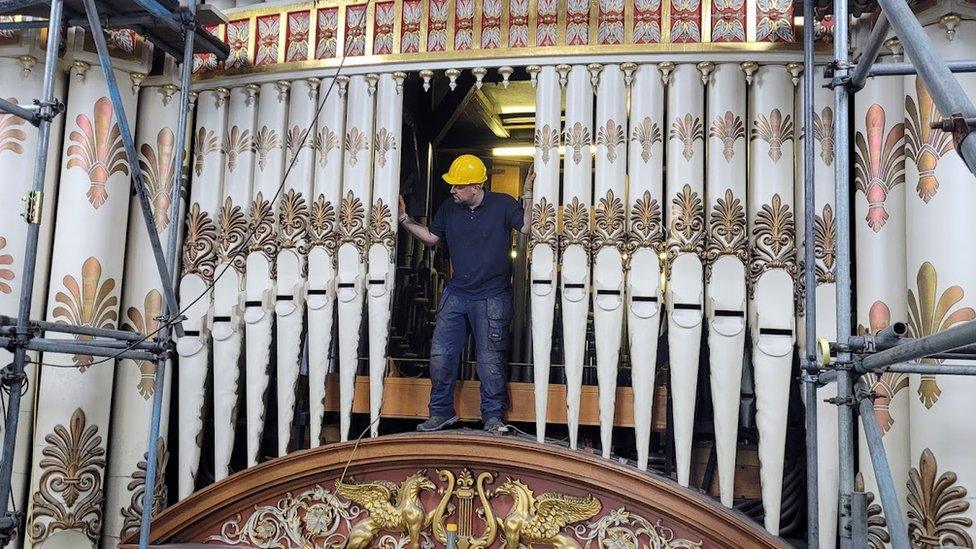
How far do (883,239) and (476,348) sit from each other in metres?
1.92

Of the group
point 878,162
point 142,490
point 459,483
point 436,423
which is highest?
point 878,162

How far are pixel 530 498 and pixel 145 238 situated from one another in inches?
97.7

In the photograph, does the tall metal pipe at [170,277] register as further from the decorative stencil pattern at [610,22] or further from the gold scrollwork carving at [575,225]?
the decorative stencil pattern at [610,22]

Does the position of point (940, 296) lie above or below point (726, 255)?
below

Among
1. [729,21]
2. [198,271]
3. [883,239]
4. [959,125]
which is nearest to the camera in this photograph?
[959,125]

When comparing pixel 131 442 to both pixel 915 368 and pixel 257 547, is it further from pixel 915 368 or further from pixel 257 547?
→ pixel 915 368

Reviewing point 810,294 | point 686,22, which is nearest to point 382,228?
point 686,22

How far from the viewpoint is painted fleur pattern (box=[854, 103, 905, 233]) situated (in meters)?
3.89

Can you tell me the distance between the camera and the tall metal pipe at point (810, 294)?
3512 mm

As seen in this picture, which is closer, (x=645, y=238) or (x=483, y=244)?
(x=645, y=238)

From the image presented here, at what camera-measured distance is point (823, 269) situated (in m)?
3.93

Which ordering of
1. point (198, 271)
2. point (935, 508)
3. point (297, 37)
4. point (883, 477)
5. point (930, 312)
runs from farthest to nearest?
1. point (297, 37)
2. point (198, 271)
3. point (930, 312)
4. point (935, 508)
5. point (883, 477)

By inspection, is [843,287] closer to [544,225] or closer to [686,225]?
[686,225]

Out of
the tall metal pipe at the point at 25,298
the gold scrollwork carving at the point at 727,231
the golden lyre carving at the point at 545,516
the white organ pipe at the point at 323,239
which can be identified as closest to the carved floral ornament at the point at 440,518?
the golden lyre carving at the point at 545,516
